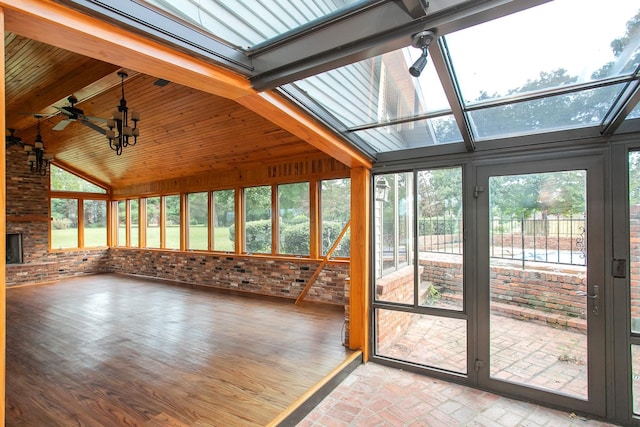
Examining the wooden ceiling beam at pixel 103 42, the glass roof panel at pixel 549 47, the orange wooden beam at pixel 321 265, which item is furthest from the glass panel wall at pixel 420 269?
the wooden ceiling beam at pixel 103 42

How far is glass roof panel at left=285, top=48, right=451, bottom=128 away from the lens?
6.61 feet

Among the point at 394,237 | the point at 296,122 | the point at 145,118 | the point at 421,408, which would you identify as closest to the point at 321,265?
the point at 394,237

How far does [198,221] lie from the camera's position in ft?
25.3

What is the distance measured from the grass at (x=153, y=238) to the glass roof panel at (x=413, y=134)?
4.85 m

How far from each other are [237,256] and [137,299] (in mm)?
2100

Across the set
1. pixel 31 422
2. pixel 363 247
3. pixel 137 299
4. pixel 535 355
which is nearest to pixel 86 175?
pixel 137 299

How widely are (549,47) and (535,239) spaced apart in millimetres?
1718

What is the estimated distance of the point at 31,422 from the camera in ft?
7.77

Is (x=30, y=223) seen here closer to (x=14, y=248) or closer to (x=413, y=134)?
(x=14, y=248)

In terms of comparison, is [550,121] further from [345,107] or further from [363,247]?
[363,247]

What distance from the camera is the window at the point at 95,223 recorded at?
9.38 m

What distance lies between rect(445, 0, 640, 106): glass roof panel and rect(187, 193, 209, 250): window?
263 inches

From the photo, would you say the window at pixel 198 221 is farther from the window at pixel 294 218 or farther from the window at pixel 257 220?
the window at pixel 294 218

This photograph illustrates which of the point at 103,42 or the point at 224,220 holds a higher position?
the point at 103,42
